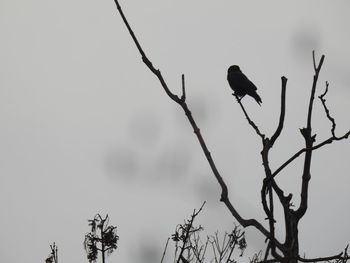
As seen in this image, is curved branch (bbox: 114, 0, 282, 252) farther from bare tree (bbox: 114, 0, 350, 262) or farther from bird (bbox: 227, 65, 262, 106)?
bird (bbox: 227, 65, 262, 106)

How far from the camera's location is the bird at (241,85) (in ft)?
37.0

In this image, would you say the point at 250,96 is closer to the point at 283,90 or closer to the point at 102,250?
the point at 102,250

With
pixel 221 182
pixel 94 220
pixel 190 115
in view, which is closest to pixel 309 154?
pixel 221 182

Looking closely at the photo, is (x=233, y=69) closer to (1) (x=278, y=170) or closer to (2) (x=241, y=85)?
(2) (x=241, y=85)

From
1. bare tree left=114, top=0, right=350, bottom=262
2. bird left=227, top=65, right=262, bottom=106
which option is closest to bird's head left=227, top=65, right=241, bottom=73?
bird left=227, top=65, right=262, bottom=106

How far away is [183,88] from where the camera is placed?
2.21 meters

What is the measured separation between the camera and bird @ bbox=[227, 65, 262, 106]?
1127 centimetres

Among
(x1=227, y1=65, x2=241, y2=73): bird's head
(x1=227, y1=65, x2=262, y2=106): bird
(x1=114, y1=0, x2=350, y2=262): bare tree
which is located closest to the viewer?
(x1=114, y1=0, x2=350, y2=262): bare tree

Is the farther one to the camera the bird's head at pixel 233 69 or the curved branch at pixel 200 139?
the bird's head at pixel 233 69

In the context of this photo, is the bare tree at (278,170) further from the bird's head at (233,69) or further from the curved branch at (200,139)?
the bird's head at (233,69)

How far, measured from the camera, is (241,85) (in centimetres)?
1141

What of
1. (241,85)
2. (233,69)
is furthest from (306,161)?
(233,69)

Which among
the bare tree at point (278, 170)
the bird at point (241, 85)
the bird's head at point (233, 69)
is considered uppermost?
the bird's head at point (233, 69)

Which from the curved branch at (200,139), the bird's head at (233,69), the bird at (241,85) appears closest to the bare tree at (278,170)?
the curved branch at (200,139)
